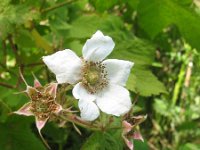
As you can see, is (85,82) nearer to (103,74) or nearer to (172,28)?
(103,74)

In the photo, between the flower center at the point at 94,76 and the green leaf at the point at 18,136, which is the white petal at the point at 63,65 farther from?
the green leaf at the point at 18,136

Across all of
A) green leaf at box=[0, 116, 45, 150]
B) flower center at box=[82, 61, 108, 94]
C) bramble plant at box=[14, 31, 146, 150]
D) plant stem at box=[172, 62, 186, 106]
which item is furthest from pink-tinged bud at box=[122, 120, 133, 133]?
plant stem at box=[172, 62, 186, 106]

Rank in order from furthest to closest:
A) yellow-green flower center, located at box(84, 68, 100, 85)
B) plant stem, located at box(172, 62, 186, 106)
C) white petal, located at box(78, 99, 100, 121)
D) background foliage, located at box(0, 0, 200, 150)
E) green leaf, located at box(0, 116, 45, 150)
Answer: plant stem, located at box(172, 62, 186, 106), green leaf, located at box(0, 116, 45, 150), background foliage, located at box(0, 0, 200, 150), yellow-green flower center, located at box(84, 68, 100, 85), white petal, located at box(78, 99, 100, 121)

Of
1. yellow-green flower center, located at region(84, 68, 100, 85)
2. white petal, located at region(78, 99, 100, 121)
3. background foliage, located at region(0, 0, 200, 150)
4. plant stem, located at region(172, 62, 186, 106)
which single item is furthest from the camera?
plant stem, located at region(172, 62, 186, 106)

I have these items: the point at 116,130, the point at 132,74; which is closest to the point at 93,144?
the point at 116,130

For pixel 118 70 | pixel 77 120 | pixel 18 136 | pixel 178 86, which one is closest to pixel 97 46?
pixel 118 70

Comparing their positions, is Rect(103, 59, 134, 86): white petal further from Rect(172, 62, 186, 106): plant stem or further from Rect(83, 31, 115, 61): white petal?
Rect(172, 62, 186, 106): plant stem

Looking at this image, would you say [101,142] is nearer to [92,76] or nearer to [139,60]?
[92,76]
